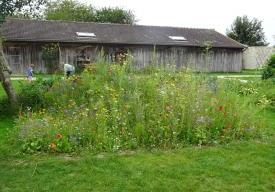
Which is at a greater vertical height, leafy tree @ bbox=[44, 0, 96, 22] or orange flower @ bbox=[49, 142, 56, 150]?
leafy tree @ bbox=[44, 0, 96, 22]

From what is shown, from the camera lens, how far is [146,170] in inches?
234

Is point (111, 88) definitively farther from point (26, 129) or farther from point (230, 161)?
point (230, 161)

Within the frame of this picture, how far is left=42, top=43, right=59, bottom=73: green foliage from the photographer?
30.1m

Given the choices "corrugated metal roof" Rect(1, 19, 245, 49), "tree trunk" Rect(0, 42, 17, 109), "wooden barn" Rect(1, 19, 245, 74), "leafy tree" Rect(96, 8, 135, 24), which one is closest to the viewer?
"tree trunk" Rect(0, 42, 17, 109)

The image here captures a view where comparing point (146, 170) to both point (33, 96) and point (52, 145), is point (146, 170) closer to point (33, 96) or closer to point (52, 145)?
point (52, 145)

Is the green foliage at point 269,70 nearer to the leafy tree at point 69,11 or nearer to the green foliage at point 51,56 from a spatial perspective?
the green foliage at point 51,56

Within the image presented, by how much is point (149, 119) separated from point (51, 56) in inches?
938

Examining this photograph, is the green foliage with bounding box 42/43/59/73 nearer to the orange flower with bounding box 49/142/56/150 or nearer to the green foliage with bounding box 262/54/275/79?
the green foliage with bounding box 262/54/275/79

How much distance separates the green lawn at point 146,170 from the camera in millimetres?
5379

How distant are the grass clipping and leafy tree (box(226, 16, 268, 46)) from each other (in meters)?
42.7

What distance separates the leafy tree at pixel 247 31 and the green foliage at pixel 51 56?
27.0m

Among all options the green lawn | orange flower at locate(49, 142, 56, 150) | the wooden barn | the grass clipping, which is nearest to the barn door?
the wooden barn

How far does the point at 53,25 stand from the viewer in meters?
32.4

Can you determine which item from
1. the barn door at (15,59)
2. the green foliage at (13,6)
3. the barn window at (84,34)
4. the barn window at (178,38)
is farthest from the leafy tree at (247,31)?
the green foliage at (13,6)
